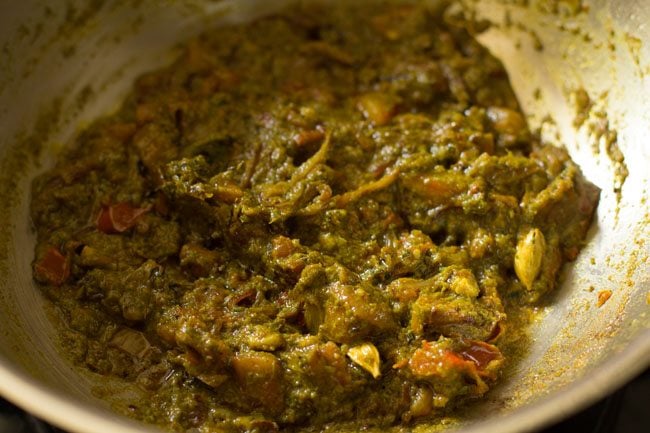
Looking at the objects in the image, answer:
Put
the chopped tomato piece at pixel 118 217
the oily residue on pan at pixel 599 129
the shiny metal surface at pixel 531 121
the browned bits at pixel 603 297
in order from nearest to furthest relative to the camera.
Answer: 1. the shiny metal surface at pixel 531 121
2. the browned bits at pixel 603 297
3. the chopped tomato piece at pixel 118 217
4. the oily residue on pan at pixel 599 129

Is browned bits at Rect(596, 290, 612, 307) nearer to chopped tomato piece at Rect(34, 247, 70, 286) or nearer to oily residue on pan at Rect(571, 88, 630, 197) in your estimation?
oily residue on pan at Rect(571, 88, 630, 197)

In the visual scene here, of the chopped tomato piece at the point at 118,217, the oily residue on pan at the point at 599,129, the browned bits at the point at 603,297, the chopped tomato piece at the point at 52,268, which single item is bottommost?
the chopped tomato piece at the point at 52,268

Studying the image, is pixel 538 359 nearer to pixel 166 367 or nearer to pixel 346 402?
pixel 346 402

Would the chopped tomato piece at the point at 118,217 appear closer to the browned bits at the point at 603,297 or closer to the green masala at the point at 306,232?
the green masala at the point at 306,232

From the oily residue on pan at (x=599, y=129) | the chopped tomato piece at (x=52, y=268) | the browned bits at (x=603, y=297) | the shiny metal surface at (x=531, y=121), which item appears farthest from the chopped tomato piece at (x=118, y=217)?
the oily residue on pan at (x=599, y=129)

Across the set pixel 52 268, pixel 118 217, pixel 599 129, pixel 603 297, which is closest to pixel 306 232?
pixel 118 217

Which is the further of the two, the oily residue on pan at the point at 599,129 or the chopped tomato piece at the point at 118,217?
the oily residue on pan at the point at 599,129

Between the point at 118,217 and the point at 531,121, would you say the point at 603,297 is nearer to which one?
the point at 531,121
